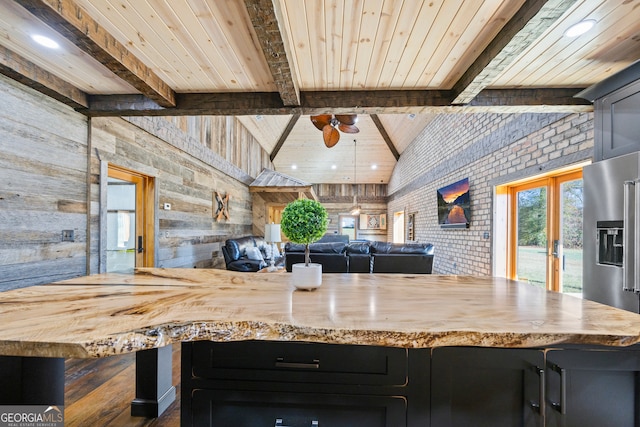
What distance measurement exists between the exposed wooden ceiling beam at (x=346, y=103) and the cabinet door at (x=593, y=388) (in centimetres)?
224

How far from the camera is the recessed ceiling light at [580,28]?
1.73m

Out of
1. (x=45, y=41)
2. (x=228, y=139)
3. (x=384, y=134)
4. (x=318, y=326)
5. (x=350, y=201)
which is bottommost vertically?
(x=318, y=326)

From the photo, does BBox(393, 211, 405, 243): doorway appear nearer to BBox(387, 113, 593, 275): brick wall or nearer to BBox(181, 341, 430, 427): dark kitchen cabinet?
BBox(387, 113, 593, 275): brick wall

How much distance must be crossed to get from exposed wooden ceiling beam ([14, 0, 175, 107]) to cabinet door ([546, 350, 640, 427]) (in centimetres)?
278

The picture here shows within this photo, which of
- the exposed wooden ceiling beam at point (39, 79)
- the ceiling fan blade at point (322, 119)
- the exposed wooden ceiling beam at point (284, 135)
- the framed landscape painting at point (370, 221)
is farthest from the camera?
the framed landscape painting at point (370, 221)

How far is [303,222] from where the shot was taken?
139cm

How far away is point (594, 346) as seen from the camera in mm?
975

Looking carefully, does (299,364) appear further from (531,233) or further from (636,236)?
(531,233)

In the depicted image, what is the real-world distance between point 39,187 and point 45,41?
3.73ft

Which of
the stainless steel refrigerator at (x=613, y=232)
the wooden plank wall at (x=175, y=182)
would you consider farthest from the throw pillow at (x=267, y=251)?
the stainless steel refrigerator at (x=613, y=232)

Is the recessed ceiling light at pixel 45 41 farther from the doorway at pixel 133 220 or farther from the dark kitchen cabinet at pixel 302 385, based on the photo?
the dark kitchen cabinet at pixel 302 385

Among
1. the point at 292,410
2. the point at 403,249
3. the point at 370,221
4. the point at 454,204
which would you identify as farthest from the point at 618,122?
the point at 370,221

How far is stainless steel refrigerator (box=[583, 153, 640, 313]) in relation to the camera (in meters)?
1.92

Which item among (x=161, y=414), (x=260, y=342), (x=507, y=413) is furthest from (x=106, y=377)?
(x=507, y=413)
